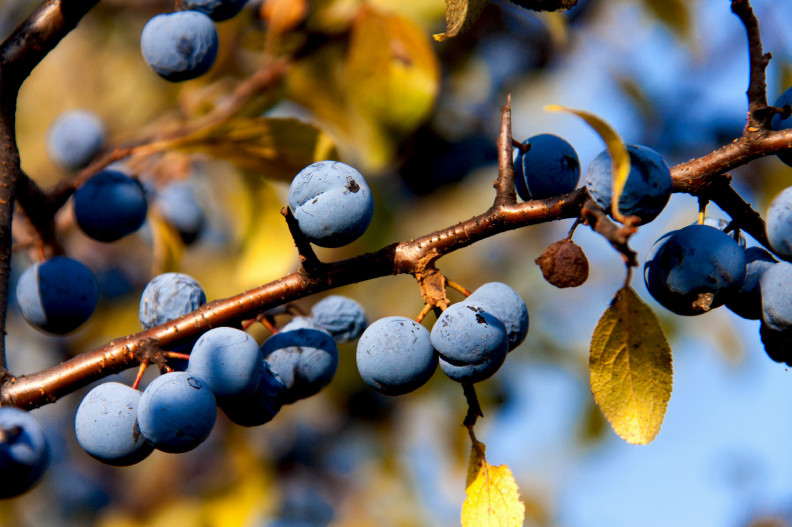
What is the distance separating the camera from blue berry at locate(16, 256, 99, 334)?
48.8 inches

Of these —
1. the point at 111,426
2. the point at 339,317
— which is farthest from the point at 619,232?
the point at 111,426

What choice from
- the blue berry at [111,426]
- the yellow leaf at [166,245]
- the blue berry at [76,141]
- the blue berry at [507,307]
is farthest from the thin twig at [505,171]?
the blue berry at [76,141]

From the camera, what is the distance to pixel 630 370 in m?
0.91

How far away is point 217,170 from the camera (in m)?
2.74

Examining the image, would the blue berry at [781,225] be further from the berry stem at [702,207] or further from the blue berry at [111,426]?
the blue berry at [111,426]

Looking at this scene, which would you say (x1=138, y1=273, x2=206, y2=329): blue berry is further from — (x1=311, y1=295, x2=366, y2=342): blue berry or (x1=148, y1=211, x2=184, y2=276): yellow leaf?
(x1=148, y1=211, x2=184, y2=276): yellow leaf

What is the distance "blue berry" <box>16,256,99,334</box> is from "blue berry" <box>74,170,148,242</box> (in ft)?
0.41

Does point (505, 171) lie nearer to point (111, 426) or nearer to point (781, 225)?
point (781, 225)

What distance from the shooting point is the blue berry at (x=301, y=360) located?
42.8 inches

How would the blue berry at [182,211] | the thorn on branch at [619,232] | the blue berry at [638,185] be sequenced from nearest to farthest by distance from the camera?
the thorn on branch at [619,232] → the blue berry at [638,185] → the blue berry at [182,211]

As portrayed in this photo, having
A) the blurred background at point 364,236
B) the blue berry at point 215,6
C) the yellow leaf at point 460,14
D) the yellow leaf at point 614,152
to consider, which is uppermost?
the yellow leaf at point 460,14

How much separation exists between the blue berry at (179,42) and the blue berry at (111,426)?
65 centimetres

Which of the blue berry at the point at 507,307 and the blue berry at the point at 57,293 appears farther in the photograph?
the blue berry at the point at 57,293

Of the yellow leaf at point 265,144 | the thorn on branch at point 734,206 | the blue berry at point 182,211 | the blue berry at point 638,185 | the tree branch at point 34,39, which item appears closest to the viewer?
the blue berry at point 638,185
